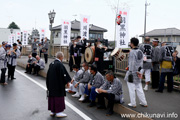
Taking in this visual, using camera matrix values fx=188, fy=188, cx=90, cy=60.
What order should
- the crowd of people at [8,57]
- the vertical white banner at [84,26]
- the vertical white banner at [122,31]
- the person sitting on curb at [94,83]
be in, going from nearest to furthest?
the person sitting on curb at [94,83]
the crowd of people at [8,57]
the vertical white banner at [122,31]
the vertical white banner at [84,26]

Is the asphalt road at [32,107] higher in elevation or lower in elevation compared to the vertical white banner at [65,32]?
lower

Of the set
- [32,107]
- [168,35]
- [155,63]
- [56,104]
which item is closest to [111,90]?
[56,104]

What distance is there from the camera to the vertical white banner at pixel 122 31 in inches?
364

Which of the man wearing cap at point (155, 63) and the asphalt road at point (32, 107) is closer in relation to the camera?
the asphalt road at point (32, 107)

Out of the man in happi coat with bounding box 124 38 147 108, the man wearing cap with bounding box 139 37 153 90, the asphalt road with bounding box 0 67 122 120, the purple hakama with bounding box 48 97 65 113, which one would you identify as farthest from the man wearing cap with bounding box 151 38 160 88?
the purple hakama with bounding box 48 97 65 113

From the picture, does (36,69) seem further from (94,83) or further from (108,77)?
(108,77)

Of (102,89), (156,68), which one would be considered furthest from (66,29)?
(102,89)

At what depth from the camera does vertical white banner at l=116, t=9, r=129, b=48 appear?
9250 mm

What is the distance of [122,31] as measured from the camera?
30.7 ft

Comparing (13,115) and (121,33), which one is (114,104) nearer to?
(13,115)

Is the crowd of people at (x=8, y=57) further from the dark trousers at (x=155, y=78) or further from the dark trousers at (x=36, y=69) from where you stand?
the dark trousers at (x=155, y=78)

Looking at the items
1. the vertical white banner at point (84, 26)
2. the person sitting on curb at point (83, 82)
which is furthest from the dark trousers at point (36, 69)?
the person sitting on curb at point (83, 82)

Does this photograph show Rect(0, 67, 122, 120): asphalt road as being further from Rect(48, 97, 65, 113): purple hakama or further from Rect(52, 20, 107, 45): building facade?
Rect(52, 20, 107, 45): building facade

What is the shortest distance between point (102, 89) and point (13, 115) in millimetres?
2577
